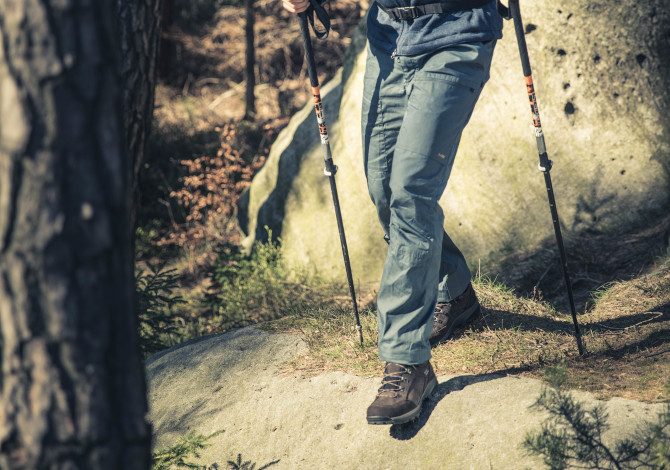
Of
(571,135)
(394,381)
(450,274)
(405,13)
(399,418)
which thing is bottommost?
(399,418)

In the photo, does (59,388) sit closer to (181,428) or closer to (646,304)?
(181,428)

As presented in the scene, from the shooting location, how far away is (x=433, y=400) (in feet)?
13.9

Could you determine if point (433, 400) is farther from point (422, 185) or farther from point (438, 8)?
point (438, 8)

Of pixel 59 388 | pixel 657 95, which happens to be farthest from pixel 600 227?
pixel 59 388

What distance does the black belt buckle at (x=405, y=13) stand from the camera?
4.14 metres

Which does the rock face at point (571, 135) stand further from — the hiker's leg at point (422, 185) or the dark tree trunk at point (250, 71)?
the dark tree trunk at point (250, 71)

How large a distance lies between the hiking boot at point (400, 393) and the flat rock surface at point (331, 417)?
0.35 ft

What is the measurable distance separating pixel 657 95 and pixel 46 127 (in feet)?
17.9

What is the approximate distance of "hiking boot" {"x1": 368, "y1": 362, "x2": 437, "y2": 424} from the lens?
403cm

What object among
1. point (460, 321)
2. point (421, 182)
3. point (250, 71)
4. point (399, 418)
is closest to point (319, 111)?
point (421, 182)

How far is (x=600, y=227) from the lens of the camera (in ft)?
21.9

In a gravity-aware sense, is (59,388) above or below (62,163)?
below

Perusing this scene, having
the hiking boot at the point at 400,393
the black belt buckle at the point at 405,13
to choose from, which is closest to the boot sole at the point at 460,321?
the hiking boot at the point at 400,393

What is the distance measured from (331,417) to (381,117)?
1.57 meters
